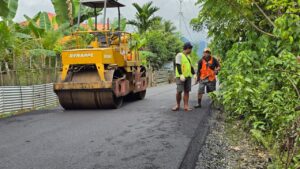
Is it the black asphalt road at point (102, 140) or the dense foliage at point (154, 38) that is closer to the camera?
the black asphalt road at point (102, 140)

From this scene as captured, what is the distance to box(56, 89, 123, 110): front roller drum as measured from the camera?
35.1 ft

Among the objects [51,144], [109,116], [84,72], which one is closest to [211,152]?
[51,144]

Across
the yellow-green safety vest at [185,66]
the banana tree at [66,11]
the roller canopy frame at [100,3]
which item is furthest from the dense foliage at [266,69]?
the banana tree at [66,11]

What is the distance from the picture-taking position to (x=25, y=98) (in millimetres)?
12258

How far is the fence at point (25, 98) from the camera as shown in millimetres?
11188

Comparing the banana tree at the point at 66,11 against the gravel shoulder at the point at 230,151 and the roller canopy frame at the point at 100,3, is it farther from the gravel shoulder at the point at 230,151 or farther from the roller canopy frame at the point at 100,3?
the gravel shoulder at the point at 230,151

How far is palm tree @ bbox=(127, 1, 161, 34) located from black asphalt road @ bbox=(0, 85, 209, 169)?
2333 centimetres

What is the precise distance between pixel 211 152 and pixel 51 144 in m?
2.42

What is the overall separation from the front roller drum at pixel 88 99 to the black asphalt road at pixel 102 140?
2.51ft

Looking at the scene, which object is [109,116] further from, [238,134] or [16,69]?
[16,69]

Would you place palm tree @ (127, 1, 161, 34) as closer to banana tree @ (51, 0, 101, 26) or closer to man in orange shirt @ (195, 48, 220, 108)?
banana tree @ (51, 0, 101, 26)

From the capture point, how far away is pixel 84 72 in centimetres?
1134

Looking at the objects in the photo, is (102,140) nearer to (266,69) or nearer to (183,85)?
(266,69)

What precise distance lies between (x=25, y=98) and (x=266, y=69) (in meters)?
7.95
